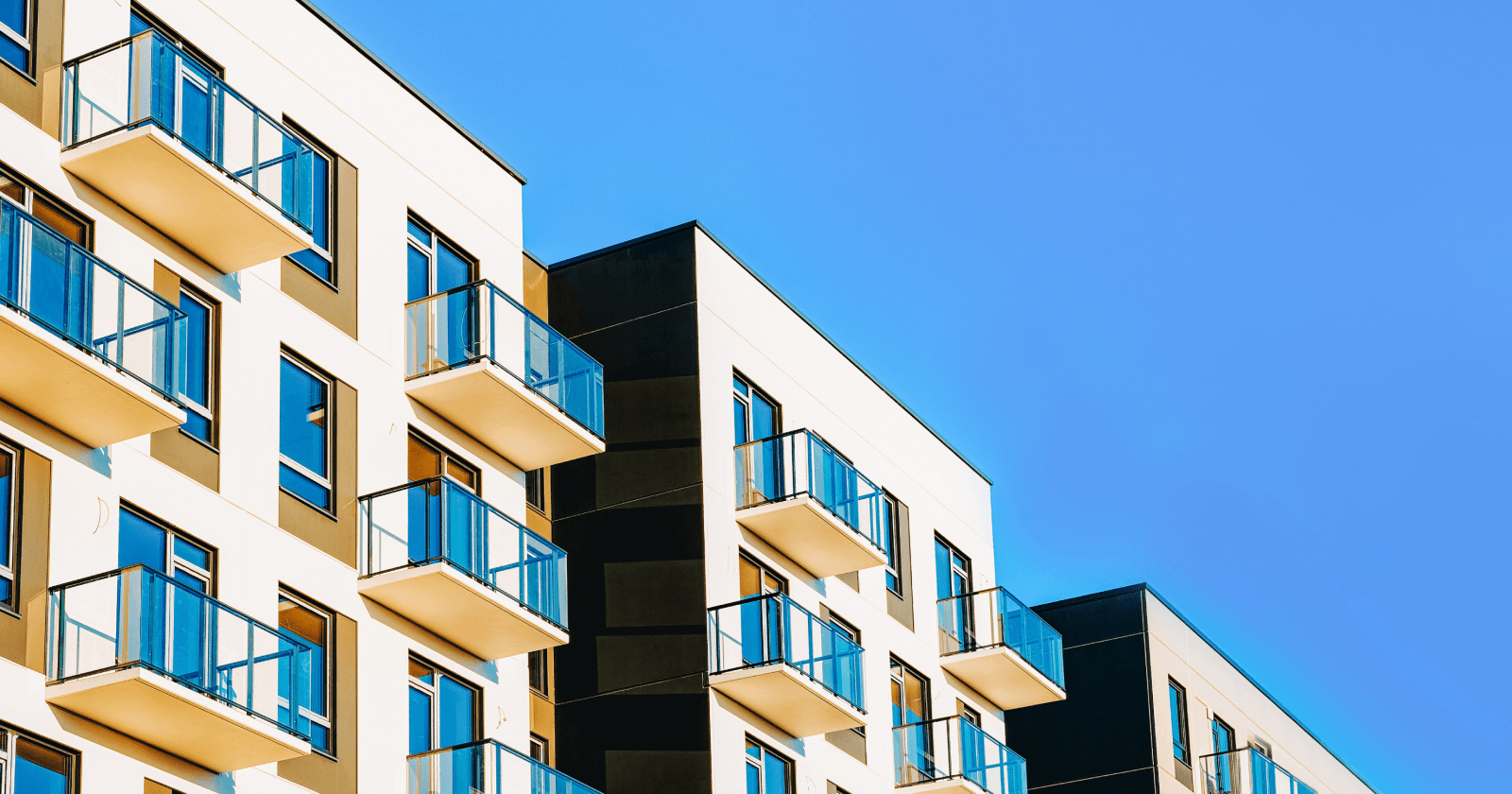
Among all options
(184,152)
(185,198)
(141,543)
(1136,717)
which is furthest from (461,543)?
(1136,717)

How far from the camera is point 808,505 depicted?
30016 millimetres

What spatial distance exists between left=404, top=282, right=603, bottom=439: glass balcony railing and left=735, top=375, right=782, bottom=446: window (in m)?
3.68

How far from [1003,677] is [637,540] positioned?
9.15m

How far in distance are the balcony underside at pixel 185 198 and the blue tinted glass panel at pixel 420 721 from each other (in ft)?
17.1

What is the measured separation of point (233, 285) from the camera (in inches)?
904

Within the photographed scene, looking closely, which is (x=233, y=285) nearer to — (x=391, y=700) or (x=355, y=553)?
(x=355, y=553)

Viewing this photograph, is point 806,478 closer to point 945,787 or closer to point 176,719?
point 945,787

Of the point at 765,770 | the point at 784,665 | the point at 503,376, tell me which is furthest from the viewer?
the point at 765,770

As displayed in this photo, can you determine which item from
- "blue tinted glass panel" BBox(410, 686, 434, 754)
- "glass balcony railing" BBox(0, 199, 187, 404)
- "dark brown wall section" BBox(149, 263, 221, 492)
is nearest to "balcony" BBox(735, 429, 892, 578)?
"blue tinted glass panel" BBox(410, 686, 434, 754)

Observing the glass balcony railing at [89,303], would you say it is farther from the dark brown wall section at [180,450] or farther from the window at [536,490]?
the window at [536,490]

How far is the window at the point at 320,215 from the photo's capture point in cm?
2447

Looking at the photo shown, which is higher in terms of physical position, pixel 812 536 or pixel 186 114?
pixel 186 114

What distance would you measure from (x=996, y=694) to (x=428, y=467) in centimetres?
1391

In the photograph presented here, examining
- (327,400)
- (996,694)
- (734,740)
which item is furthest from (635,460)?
(996,694)
